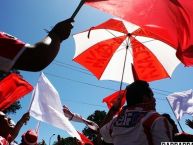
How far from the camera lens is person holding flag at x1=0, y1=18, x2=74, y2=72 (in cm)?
172

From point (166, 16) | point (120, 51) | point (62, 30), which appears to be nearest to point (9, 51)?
point (62, 30)

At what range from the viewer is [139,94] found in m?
3.30

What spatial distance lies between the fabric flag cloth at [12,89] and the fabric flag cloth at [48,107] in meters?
0.25

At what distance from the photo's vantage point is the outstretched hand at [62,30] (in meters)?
1.90

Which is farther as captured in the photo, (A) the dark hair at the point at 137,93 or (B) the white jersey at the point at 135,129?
(A) the dark hair at the point at 137,93

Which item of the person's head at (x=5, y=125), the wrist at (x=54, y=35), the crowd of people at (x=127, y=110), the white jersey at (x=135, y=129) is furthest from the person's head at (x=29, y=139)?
the wrist at (x=54, y=35)

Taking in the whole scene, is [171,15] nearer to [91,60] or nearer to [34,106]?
[34,106]

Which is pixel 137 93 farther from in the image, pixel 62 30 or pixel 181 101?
pixel 181 101

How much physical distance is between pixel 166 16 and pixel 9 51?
7.54ft

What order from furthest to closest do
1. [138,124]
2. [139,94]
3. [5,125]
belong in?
[5,125]
[139,94]
[138,124]

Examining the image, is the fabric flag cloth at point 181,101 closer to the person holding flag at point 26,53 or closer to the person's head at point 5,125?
the person's head at point 5,125

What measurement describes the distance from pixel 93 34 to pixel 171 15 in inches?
139

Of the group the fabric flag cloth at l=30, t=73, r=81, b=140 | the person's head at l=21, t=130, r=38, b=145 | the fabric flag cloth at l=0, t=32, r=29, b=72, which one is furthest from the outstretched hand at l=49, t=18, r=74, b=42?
the person's head at l=21, t=130, r=38, b=145

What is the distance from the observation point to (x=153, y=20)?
3.66 metres
